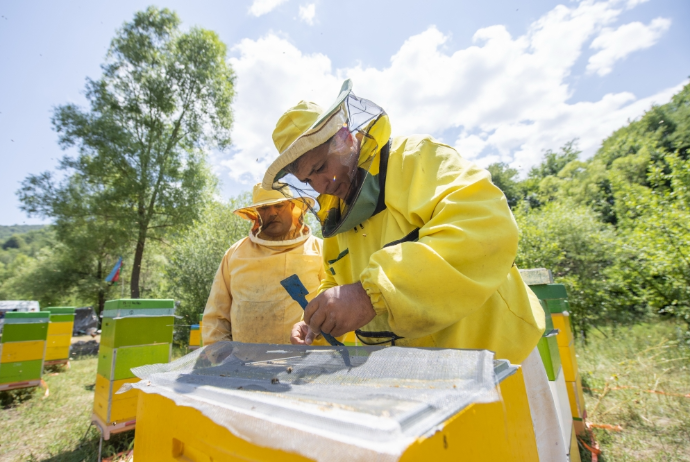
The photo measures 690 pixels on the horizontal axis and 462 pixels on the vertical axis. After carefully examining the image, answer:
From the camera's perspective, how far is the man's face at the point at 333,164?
136 centimetres

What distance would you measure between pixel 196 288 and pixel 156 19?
11.2m

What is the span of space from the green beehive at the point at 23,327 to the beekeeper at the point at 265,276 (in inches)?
224

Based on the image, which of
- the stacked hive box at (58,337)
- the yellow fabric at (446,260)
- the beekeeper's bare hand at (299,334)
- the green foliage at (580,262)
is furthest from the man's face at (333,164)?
the stacked hive box at (58,337)

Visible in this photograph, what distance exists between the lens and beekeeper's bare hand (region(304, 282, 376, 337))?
0.90m

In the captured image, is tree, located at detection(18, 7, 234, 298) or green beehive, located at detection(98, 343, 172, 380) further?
tree, located at detection(18, 7, 234, 298)

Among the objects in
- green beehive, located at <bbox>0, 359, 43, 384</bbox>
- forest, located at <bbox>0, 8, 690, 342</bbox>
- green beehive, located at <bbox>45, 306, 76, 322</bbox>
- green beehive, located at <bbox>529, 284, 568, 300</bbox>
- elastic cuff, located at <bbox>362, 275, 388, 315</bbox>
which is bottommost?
green beehive, located at <bbox>0, 359, 43, 384</bbox>

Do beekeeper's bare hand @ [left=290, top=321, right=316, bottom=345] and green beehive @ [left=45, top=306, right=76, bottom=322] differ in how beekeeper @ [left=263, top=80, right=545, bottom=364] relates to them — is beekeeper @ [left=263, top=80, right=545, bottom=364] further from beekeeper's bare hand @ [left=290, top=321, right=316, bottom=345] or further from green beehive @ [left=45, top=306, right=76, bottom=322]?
green beehive @ [left=45, top=306, right=76, bottom=322]

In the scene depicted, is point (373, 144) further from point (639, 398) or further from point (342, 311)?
point (639, 398)

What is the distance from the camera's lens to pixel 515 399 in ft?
2.22

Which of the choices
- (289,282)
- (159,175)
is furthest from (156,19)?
(289,282)

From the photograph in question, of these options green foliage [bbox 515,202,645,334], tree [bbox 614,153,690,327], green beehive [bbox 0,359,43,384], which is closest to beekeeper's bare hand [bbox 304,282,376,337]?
tree [bbox 614,153,690,327]

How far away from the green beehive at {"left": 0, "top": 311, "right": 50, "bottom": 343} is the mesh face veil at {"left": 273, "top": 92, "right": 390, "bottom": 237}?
751 cm

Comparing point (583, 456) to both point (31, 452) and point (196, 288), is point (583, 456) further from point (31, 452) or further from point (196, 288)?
point (196, 288)

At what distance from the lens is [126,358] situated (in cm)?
418
